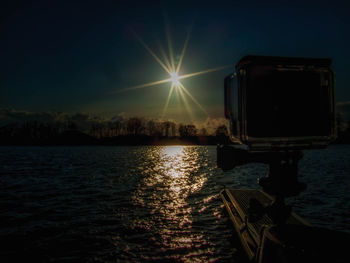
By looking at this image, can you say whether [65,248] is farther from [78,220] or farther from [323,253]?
[323,253]

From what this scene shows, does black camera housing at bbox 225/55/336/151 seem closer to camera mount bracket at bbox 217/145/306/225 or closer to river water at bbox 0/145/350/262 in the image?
camera mount bracket at bbox 217/145/306/225

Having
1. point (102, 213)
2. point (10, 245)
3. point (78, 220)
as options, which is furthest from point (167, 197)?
point (10, 245)

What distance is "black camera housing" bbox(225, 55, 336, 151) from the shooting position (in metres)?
2.94

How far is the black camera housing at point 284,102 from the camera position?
2943mm

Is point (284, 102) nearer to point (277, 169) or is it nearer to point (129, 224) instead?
point (277, 169)

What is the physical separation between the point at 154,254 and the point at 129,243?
5.48 ft

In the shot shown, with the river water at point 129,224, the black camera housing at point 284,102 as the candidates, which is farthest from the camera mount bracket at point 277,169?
the river water at point 129,224

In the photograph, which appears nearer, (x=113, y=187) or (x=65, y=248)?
(x=65, y=248)

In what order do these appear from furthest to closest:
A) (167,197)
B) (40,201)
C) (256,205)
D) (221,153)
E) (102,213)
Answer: (167,197) < (40,201) < (102,213) < (256,205) < (221,153)

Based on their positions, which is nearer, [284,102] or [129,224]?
[284,102]

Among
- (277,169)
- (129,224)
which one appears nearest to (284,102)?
(277,169)

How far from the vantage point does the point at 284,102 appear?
9.84 ft

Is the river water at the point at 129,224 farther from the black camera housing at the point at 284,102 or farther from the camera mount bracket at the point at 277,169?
the black camera housing at the point at 284,102

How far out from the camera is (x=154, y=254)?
398 inches
